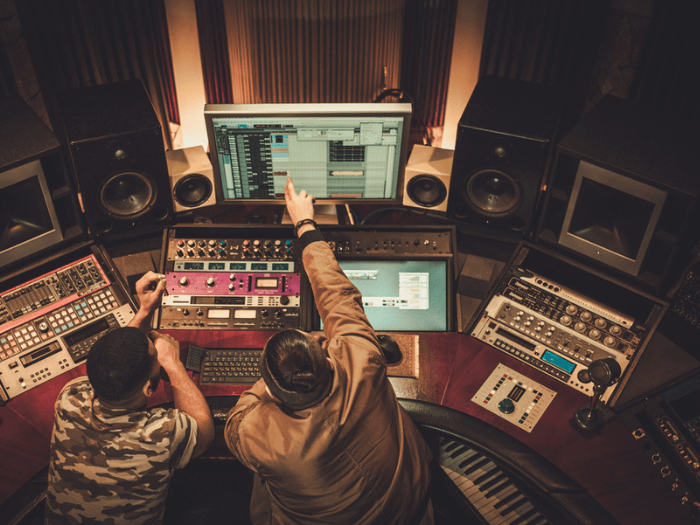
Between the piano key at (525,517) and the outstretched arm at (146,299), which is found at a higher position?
the outstretched arm at (146,299)

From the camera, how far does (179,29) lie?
3436 millimetres

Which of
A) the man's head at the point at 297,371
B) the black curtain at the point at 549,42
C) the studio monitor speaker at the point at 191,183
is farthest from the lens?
the black curtain at the point at 549,42

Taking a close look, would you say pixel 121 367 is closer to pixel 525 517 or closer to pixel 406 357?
pixel 406 357

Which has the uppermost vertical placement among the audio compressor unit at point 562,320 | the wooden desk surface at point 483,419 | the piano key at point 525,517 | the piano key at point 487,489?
the audio compressor unit at point 562,320

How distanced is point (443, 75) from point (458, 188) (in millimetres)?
1873

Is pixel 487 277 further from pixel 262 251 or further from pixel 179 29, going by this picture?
pixel 179 29

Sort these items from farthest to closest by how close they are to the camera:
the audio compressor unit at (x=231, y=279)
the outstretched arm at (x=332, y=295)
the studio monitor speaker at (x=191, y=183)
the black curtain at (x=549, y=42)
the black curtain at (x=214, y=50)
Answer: the black curtain at (x=214, y=50), the black curtain at (x=549, y=42), the studio monitor speaker at (x=191, y=183), the audio compressor unit at (x=231, y=279), the outstretched arm at (x=332, y=295)

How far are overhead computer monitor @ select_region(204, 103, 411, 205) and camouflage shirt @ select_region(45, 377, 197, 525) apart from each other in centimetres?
107

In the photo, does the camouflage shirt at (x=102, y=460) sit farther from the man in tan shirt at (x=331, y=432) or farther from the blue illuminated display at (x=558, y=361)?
the blue illuminated display at (x=558, y=361)

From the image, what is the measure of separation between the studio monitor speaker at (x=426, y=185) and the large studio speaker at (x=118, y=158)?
1019 mm

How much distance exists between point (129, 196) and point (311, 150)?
29.9 inches

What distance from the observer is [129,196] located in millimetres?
2148

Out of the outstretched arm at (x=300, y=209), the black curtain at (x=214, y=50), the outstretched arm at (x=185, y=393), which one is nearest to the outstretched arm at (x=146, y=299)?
the outstretched arm at (x=185, y=393)

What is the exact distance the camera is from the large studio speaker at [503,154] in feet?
6.59
